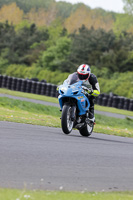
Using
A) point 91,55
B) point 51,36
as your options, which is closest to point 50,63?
point 91,55

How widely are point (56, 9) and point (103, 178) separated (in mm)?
147829

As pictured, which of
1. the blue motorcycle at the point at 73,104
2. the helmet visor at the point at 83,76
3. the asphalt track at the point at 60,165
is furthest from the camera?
the helmet visor at the point at 83,76

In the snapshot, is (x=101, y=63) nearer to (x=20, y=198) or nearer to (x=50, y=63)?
(x=50, y=63)

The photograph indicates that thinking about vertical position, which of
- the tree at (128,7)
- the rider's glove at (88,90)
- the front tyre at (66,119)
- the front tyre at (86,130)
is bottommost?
the front tyre at (86,130)

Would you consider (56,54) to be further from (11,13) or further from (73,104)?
(73,104)

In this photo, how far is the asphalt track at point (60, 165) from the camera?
535 cm

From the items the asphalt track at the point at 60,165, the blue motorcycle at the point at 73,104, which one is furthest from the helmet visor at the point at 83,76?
the asphalt track at the point at 60,165

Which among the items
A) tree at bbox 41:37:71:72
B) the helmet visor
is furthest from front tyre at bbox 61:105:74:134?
tree at bbox 41:37:71:72

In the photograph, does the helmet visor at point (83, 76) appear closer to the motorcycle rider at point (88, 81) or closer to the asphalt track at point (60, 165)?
the motorcycle rider at point (88, 81)

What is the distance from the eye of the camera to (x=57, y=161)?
6.52 m

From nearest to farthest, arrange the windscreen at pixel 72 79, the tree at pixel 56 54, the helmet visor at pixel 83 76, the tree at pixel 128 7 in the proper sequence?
1. the windscreen at pixel 72 79
2. the helmet visor at pixel 83 76
3. the tree at pixel 56 54
4. the tree at pixel 128 7

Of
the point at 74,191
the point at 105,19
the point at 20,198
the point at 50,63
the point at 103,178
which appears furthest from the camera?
the point at 105,19

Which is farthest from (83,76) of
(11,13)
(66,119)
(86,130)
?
(11,13)

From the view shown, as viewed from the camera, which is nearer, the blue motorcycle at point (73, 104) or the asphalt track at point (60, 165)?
the asphalt track at point (60, 165)
